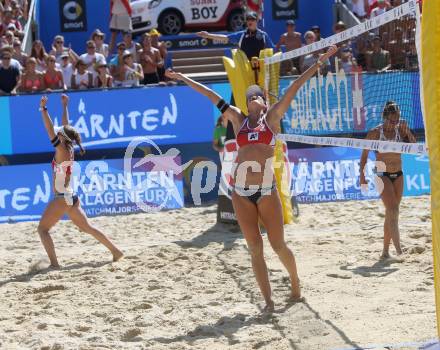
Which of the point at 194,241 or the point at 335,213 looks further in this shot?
the point at 335,213

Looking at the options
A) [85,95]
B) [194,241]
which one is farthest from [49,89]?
[194,241]

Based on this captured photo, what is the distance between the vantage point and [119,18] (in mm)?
16828

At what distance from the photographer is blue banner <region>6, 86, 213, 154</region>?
1241cm

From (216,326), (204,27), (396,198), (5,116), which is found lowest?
(216,326)

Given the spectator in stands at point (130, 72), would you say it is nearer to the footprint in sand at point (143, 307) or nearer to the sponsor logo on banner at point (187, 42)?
the sponsor logo on banner at point (187, 42)

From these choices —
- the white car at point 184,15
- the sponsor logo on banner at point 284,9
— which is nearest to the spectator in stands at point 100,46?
the white car at point 184,15

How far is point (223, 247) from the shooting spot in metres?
9.70

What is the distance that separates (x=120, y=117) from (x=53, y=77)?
169 cm

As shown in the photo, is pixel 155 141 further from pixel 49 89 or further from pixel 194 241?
pixel 194 241

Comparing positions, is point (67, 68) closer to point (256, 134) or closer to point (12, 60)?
point (12, 60)

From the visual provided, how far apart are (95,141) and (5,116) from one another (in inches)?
53.4

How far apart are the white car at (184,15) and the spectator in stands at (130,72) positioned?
13.5 feet

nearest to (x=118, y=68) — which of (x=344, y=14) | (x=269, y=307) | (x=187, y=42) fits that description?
(x=187, y=42)

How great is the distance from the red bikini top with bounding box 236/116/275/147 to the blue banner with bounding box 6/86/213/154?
6.05 metres
